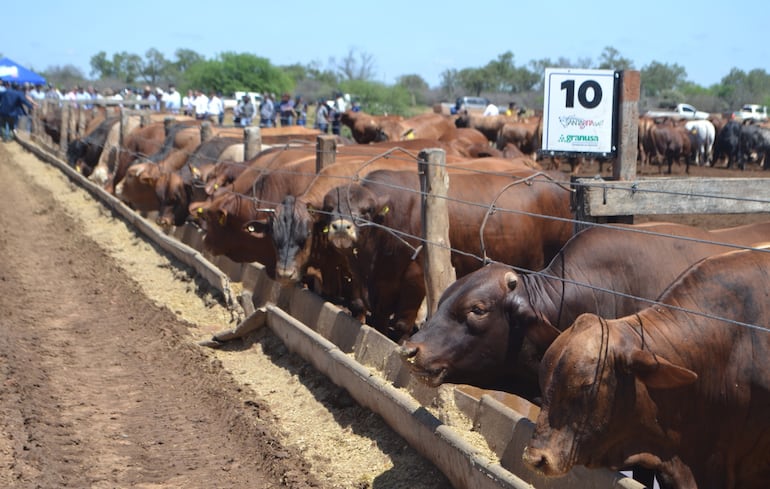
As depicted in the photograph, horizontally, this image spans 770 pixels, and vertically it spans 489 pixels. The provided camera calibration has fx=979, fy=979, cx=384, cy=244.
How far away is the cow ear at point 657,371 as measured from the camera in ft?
12.9

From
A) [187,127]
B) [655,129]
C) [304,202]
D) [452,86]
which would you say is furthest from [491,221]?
[452,86]

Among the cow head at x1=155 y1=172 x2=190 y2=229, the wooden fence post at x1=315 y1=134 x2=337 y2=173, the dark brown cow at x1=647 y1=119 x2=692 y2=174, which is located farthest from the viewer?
the dark brown cow at x1=647 y1=119 x2=692 y2=174

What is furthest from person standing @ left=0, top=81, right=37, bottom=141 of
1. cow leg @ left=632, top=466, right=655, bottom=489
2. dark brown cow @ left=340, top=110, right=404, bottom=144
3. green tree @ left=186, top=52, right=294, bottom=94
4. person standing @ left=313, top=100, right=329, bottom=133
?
green tree @ left=186, top=52, right=294, bottom=94

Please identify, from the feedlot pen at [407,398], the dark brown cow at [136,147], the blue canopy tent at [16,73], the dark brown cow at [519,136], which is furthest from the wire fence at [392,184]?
the blue canopy tent at [16,73]

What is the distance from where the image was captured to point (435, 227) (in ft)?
23.2

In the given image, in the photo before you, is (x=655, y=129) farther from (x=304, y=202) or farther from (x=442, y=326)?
(x=442, y=326)

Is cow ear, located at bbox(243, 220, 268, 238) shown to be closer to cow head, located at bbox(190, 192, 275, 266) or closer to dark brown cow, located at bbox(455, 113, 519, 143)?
cow head, located at bbox(190, 192, 275, 266)

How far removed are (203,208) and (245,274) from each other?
0.97 m

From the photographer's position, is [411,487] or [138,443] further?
[138,443]

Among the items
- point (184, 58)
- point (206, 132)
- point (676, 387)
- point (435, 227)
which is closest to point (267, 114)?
point (206, 132)

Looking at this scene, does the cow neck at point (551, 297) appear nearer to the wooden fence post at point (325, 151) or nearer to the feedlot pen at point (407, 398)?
the feedlot pen at point (407, 398)

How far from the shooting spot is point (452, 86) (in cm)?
9619

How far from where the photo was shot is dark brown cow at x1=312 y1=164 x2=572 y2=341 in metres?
8.24

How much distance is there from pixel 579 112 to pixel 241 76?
7367 centimetres
